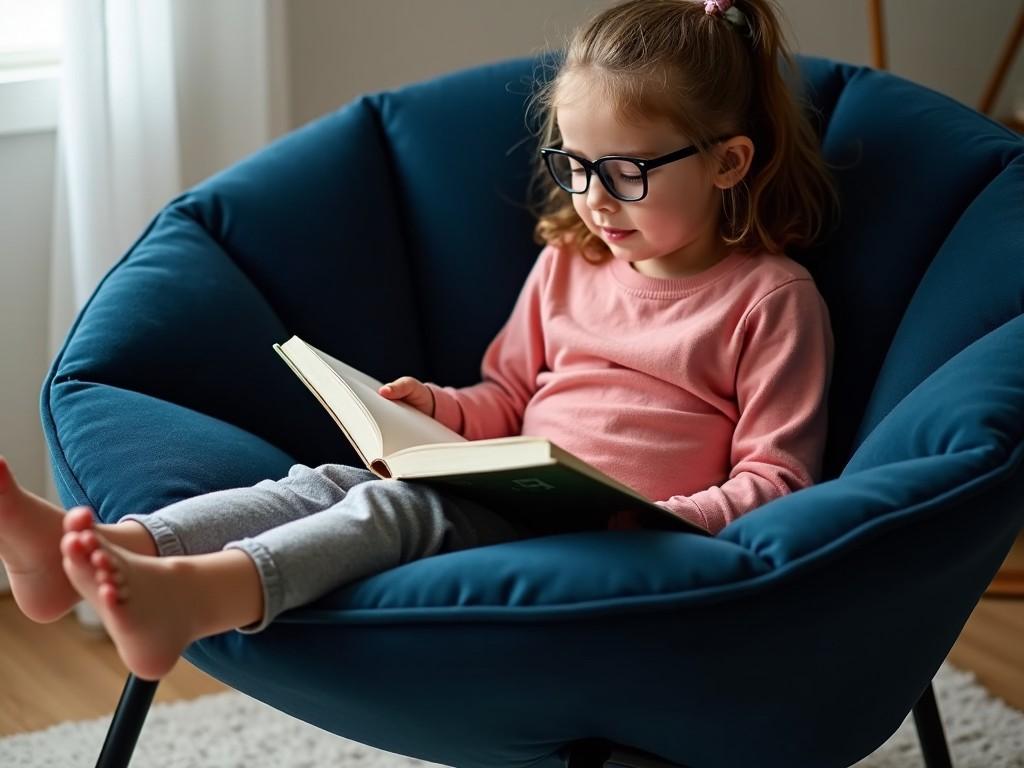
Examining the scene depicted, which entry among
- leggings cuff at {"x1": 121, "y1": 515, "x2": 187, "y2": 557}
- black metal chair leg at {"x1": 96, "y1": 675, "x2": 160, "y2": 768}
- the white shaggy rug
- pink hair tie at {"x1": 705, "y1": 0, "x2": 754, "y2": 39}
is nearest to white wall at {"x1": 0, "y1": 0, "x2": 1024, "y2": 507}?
the white shaggy rug

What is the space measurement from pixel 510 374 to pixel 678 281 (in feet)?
0.82

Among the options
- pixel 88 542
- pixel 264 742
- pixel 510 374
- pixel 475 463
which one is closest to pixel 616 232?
pixel 510 374

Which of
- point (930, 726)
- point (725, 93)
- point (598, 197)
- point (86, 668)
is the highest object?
point (725, 93)

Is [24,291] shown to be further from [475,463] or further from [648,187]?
[475,463]

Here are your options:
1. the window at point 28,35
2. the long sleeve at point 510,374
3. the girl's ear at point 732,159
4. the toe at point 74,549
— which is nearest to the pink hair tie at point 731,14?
the girl's ear at point 732,159

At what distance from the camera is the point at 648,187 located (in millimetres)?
1418

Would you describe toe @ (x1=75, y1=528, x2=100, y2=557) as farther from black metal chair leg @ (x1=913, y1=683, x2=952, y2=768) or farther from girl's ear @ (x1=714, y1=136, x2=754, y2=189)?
black metal chair leg @ (x1=913, y1=683, x2=952, y2=768)

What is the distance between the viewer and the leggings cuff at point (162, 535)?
1.11m

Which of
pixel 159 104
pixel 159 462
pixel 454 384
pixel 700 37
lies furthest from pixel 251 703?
pixel 700 37

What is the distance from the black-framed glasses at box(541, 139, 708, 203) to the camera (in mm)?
1392

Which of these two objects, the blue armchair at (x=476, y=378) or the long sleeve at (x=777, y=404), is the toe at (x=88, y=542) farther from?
the long sleeve at (x=777, y=404)

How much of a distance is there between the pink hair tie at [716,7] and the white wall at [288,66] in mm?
689

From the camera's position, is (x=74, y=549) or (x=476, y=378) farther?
(x=476, y=378)

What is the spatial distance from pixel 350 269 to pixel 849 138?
628 millimetres
